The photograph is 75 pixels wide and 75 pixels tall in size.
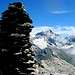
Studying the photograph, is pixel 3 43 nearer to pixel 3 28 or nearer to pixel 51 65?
pixel 3 28

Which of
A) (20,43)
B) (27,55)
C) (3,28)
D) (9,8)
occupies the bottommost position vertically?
(27,55)

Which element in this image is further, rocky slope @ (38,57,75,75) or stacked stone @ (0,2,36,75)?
rocky slope @ (38,57,75,75)

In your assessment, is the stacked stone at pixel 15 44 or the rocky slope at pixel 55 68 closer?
the stacked stone at pixel 15 44

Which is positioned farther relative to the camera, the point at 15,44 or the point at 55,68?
the point at 55,68

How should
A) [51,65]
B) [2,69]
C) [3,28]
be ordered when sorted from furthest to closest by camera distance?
[51,65] < [3,28] < [2,69]

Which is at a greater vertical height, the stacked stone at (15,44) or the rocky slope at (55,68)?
the stacked stone at (15,44)

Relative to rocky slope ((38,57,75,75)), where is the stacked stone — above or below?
above

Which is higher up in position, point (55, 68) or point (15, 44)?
point (15, 44)

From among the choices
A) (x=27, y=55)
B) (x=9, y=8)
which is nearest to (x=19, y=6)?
(x=9, y=8)
